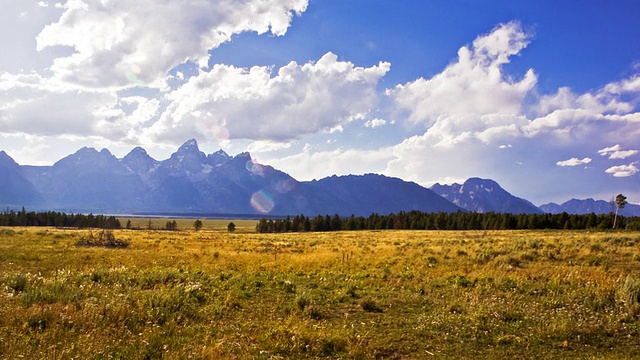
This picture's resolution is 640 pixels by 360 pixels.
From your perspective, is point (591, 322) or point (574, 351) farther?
point (591, 322)

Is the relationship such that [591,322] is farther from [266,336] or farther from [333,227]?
[333,227]

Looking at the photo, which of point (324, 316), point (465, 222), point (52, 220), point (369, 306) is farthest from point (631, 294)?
point (52, 220)

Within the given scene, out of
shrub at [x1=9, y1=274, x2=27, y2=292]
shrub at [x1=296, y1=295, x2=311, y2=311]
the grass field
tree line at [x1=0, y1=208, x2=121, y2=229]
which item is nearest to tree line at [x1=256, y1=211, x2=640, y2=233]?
tree line at [x1=0, y1=208, x2=121, y2=229]

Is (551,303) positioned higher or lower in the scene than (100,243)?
higher

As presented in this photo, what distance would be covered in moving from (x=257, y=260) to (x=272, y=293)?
11.0 meters

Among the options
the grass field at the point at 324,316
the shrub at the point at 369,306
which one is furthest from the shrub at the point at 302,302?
the shrub at the point at 369,306

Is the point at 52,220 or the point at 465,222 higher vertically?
the point at 465,222

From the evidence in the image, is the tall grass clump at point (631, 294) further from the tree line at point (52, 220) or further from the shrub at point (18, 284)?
the tree line at point (52, 220)

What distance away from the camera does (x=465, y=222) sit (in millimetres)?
129375

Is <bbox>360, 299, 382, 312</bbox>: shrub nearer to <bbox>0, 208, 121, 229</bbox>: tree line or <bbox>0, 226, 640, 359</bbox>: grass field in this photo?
<bbox>0, 226, 640, 359</bbox>: grass field

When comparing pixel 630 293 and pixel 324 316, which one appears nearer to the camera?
pixel 324 316

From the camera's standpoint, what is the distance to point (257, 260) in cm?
2508

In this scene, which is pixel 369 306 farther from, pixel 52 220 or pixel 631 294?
pixel 52 220

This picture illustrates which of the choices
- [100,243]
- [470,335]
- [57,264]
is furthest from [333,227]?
[470,335]
